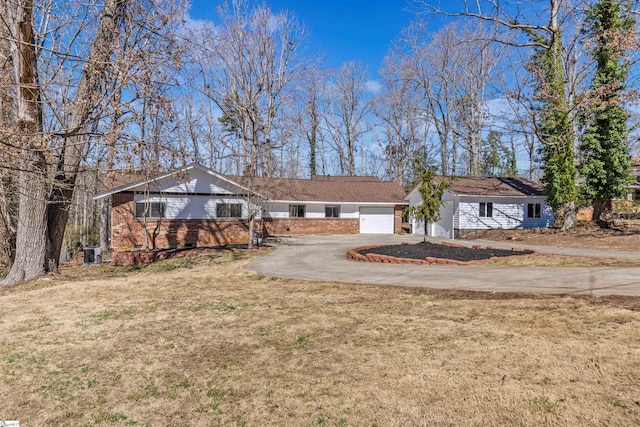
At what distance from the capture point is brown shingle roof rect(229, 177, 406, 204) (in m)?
25.4

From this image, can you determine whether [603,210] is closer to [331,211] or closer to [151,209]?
[331,211]

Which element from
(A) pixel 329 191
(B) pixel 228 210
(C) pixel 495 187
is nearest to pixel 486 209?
(C) pixel 495 187

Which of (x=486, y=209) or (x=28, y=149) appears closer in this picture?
(x=28, y=149)

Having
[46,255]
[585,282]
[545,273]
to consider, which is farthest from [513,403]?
[46,255]

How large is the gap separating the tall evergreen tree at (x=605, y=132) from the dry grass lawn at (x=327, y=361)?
16151 mm

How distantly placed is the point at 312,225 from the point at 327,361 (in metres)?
21.4

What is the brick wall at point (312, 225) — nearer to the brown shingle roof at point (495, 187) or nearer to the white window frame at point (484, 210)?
the brown shingle roof at point (495, 187)

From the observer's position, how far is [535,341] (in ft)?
14.6

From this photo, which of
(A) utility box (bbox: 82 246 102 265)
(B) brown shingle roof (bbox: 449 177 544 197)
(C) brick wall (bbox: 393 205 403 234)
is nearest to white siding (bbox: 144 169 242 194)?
(A) utility box (bbox: 82 246 102 265)

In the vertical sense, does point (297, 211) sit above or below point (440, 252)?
above

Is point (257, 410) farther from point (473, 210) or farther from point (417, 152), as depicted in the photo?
point (417, 152)

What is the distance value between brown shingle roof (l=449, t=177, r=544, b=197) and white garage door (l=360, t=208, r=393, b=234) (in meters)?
5.77

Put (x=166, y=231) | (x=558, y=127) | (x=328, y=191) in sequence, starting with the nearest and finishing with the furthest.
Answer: (x=558, y=127), (x=166, y=231), (x=328, y=191)

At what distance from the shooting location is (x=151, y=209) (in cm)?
1912
